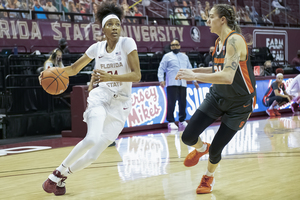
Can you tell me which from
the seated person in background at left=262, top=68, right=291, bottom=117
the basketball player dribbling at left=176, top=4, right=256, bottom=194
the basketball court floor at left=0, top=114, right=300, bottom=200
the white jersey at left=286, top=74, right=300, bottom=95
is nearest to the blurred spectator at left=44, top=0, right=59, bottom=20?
the basketball court floor at left=0, top=114, right=300, bottom=200

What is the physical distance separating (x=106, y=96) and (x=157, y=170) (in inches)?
59.1

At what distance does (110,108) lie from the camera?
4094 millimetres

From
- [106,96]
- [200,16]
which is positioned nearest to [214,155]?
[106,96]

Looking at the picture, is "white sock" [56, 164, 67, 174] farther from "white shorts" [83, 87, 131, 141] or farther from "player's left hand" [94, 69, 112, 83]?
"player's left hand" [94, 69, 112, 83]

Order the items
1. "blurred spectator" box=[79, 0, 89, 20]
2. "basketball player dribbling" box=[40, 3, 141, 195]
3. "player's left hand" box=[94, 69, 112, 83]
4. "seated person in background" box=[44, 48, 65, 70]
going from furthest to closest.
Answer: "blurred spectator" box=[79, 0, 89, 20] < "seated person in background" box=[44, 48, 65, 70] < "basketball player dribbling" box=[40, 3, 141, 195] < "player's left hand" box=[94, 69, 112, 83]

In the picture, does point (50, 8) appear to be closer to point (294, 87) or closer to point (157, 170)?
point (294, 87)

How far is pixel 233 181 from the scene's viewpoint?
4387 mm

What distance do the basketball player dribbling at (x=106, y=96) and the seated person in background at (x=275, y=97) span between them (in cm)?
873

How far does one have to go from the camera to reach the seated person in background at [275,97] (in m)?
11.9

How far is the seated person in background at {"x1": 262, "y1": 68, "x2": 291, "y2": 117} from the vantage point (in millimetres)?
11914

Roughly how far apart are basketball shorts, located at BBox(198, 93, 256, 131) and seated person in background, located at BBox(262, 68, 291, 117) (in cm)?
850

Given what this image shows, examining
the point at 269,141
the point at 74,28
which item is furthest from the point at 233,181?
the point at 74,28

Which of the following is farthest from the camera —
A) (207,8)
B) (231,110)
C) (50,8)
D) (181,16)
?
(207,8)

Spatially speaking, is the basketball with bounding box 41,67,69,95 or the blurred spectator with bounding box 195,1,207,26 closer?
the basketball with bounding box 41,67,69,95
